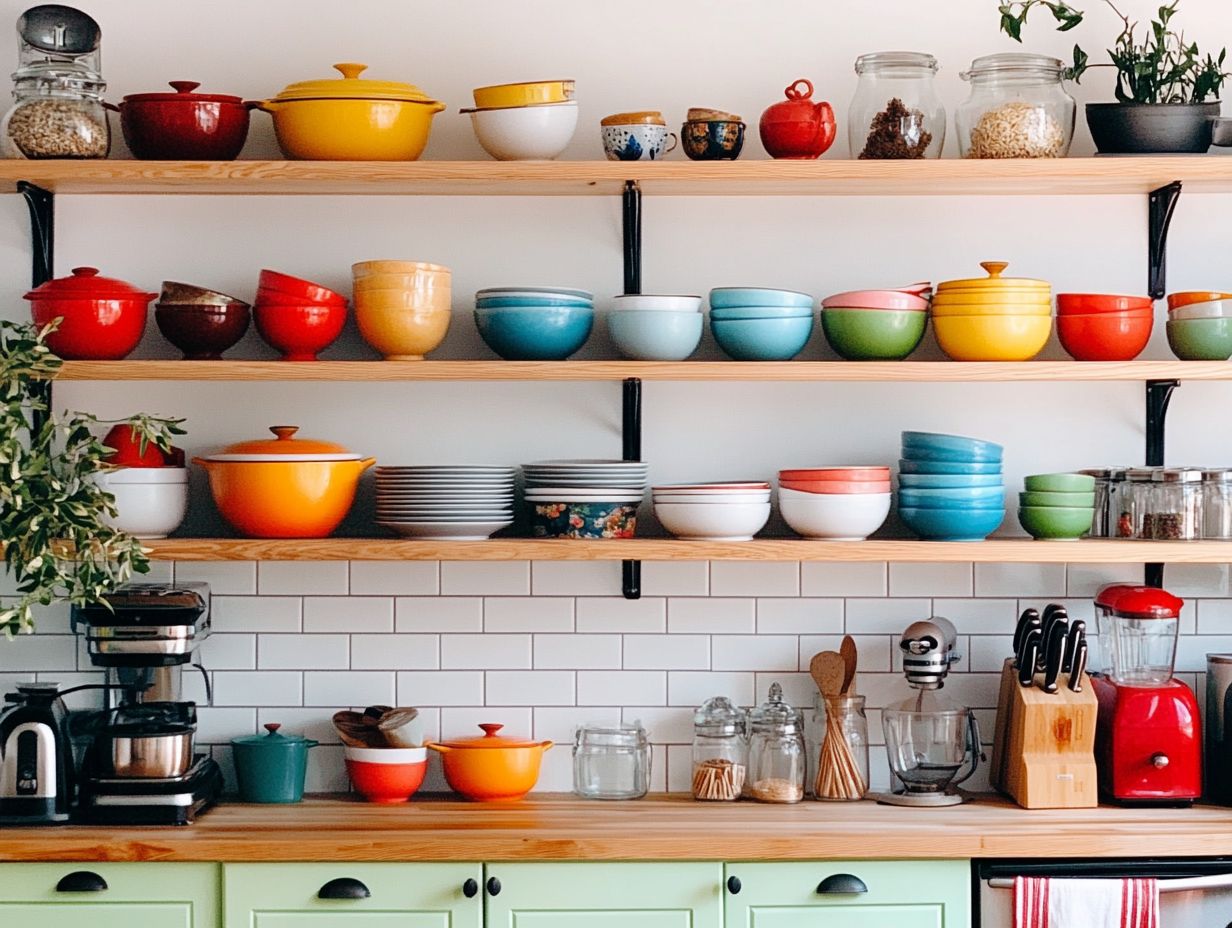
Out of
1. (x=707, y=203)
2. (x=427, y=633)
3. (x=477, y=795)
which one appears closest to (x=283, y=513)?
(x=427, y=633)

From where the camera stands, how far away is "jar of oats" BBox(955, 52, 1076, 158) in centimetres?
298

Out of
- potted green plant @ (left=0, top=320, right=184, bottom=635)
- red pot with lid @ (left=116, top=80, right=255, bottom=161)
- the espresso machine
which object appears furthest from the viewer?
red pot with lid @ (left=116, top=80, right=255, bottom=161)

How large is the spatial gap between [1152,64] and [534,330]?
4.61 ft

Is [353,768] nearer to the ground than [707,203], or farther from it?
nearer to the ground

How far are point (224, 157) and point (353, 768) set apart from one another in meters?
1.32

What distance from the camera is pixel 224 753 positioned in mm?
3219

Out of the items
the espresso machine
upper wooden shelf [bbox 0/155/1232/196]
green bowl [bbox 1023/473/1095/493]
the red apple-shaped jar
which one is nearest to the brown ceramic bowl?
upper wooden shelf [bbox 0/155/1232/196]

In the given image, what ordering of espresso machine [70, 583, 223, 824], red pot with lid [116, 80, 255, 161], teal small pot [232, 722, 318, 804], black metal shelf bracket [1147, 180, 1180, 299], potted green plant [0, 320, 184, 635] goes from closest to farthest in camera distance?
1. potted green plant [0, 320, 184, 635]
2. espresso machine [70, 583, 223, 824]
3. red pot with lid [116, 80, 255, 161]
4. teal small pot [232, 722, 318, 804]
5. black metal shelf bracket [1147, 180, 1180, 299]

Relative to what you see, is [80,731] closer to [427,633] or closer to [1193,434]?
[427,633]

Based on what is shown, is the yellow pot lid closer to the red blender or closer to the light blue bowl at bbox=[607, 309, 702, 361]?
the light blue bowl at bbox=[607, 309, 702, 361]

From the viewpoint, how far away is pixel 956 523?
9.81 ft

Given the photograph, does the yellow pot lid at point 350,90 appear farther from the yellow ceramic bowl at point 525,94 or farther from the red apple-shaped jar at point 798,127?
the red apple-shaped jar at point 798,127

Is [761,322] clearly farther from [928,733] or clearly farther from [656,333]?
[928,733]

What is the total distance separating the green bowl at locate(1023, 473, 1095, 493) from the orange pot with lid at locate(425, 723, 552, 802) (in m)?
1.19
